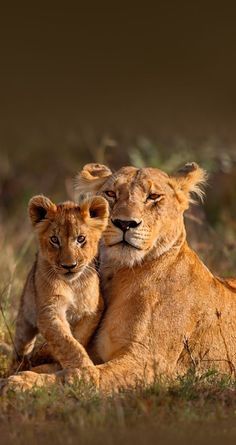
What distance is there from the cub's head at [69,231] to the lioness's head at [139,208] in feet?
0.40

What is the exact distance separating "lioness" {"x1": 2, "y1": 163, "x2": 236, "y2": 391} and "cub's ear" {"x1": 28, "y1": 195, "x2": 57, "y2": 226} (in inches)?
16.8

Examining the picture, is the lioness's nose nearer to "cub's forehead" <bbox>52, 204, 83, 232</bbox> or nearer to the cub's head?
the cub's head

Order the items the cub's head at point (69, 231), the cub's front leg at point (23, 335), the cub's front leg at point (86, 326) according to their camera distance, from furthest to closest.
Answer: the cub's front leg at point (23, 335) < the cub's front leg at point (86, 326) < the cub's head at point (69, 231)

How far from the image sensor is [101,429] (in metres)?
5.81

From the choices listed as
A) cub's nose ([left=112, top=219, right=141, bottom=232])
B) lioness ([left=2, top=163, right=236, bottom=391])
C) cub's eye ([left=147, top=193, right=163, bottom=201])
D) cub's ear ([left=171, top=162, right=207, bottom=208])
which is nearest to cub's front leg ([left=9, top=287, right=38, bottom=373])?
lioness ([left=2, top=163, right=236, bottom=391])

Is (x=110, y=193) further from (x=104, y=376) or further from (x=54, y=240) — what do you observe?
(x=104, y=376)

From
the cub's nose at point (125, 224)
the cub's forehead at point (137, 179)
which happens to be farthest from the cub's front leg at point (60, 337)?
the cub's forehead at point (137, 179)

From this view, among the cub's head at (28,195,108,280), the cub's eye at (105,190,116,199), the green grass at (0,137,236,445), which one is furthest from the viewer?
the cub's eye at (105,190,116,199)

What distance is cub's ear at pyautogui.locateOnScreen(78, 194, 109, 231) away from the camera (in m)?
7.48

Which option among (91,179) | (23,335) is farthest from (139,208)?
(23,335)

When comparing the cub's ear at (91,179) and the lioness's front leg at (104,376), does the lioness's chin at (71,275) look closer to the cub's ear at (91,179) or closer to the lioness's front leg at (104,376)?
the lioness's front leg at (104,376)

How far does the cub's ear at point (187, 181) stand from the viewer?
8.19 m

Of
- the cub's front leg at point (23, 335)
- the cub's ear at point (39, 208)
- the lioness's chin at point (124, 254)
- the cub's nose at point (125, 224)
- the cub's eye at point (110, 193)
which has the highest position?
the cub's eye at point (110, 193)

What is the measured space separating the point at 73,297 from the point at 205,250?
166 inches
